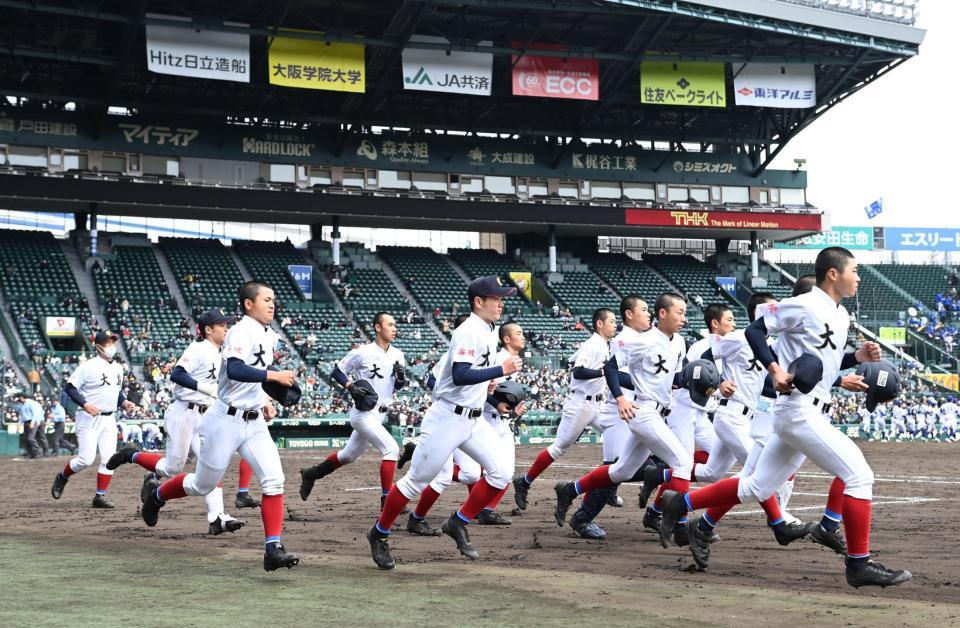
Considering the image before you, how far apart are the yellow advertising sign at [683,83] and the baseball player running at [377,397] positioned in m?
34.4

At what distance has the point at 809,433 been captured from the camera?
26.3 ft

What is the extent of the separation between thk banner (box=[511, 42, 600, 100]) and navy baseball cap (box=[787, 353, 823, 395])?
37.7 metres

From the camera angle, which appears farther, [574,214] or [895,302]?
[895,302]

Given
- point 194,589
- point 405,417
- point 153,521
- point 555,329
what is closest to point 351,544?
point 153,521

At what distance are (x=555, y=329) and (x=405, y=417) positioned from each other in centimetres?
1186

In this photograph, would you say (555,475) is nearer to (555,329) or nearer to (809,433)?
(809,433)

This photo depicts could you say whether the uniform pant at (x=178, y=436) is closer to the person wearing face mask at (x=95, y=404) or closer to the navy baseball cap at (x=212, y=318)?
the navy baseball cap at (x=212, y=318)

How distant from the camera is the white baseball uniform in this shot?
43.8ft

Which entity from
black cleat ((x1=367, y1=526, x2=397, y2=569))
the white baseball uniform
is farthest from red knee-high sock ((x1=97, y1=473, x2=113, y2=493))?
black cleat ((x1=367, y1=526, x2=397, y2=569))

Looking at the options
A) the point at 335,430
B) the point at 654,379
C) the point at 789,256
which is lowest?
the point at 335,430

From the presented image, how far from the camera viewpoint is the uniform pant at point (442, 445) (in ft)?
30.3

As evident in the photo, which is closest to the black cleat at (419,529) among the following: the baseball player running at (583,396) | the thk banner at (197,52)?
the baseball player running at (583,396)

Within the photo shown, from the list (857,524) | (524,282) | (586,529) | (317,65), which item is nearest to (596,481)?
(586,529)

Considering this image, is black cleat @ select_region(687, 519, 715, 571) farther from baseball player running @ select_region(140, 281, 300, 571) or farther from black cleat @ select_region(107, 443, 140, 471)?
black cleat @ select_region(107, 443, 140, 471)
